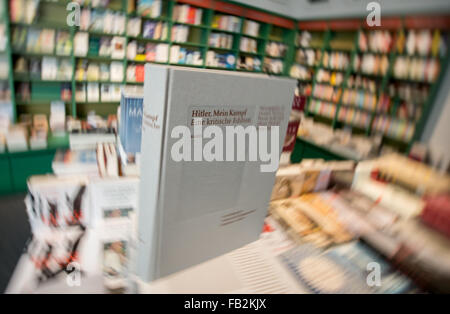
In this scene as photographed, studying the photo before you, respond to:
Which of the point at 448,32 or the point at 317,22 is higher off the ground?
the point at 317,22

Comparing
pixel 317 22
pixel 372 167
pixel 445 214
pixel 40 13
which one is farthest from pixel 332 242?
pixel 317 22

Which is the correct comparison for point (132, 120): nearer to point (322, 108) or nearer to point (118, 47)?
point (118, 47)

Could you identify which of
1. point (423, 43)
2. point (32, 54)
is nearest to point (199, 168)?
point (32, 54)

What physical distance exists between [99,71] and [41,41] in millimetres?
696

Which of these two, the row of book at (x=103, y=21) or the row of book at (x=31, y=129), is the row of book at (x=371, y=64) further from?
the row of book at (x=31, y=129)

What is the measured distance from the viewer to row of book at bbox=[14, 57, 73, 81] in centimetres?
295

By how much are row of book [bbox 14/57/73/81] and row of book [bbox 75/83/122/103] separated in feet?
0.72

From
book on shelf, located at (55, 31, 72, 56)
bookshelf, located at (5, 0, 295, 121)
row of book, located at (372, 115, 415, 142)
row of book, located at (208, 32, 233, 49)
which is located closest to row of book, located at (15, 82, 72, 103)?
bookshelf, located at (5, 0, 295, 121)

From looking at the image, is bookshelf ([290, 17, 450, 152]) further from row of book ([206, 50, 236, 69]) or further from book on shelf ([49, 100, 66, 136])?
book on shelf ([49, 100, 66, 136])

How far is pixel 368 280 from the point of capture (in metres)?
0.85

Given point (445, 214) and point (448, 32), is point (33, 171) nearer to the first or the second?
point (445, 214)

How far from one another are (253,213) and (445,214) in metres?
0.77

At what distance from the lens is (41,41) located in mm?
2965
